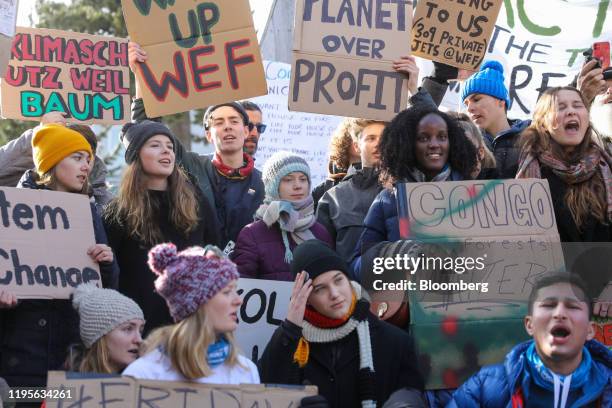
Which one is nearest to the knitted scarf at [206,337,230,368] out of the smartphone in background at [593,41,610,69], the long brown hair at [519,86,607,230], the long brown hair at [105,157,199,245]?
the long brown hair at [105,157,199,245]

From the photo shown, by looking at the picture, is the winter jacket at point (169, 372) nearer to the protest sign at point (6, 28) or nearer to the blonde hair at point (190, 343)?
the blonde hair at point (190, 343)

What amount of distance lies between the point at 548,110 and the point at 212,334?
8.00 feet

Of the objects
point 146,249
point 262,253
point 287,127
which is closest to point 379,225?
point 262,253

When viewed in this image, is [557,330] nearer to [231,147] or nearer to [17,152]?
[231,147]

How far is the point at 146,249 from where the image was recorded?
5.81m

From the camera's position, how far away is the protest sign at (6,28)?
19.7 feet

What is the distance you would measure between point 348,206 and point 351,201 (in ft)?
0.12

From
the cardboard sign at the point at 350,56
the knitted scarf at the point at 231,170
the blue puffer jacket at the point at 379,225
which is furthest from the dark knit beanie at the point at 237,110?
the blue puffer jacket at the point at 379,225

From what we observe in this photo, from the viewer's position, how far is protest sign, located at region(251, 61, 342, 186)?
912 cm

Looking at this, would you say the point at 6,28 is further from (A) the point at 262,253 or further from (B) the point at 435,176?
(B) the point at 435,176

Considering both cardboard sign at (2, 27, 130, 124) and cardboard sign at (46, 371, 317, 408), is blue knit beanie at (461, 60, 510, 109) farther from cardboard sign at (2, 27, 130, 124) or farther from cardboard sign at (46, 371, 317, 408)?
cardboard sign at (46, 371, 317, 408)

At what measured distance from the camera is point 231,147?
672 centimetres

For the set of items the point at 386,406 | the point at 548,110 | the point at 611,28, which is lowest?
the point at 386,406

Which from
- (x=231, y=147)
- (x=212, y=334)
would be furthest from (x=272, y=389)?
(x=231, y=147)
